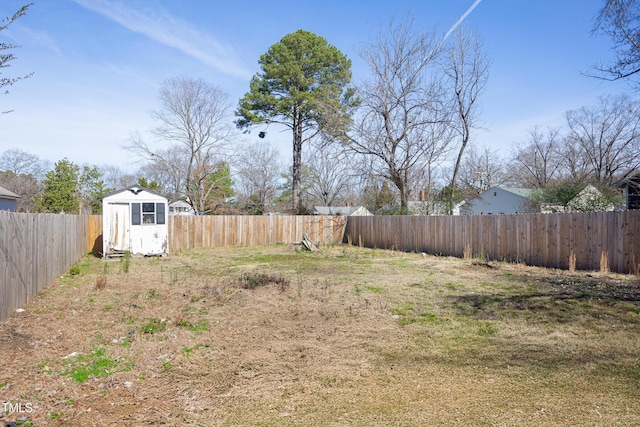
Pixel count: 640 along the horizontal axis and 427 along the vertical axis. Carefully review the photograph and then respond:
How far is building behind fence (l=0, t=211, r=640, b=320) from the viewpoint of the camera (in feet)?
19.6

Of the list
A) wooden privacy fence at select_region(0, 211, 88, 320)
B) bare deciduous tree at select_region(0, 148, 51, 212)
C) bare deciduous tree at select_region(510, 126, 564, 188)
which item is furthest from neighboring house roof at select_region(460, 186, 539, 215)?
bare deciduous tree at select_region(0, 148, 51, 212)

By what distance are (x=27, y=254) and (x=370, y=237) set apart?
14.2m

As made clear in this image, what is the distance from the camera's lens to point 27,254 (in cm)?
610

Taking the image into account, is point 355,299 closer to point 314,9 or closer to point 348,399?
point 348,399

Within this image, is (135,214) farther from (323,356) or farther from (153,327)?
(323,356)

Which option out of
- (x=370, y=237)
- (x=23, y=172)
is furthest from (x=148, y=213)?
(x=23, y=172)

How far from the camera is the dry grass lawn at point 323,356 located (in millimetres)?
2893

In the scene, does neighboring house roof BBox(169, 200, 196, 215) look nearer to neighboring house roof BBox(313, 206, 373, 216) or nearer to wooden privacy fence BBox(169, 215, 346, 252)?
neighboring house roof BBox(313, 206, 373, 216)

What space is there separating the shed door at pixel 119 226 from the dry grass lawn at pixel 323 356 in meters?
5.87

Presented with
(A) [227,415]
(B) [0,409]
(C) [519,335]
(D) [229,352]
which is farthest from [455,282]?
(B) [0,409]

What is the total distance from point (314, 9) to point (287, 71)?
9.31m

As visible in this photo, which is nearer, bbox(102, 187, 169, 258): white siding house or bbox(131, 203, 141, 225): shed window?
bbox(102, 187, 169, 258): white siding house

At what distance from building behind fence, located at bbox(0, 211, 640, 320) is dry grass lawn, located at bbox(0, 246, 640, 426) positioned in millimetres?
753

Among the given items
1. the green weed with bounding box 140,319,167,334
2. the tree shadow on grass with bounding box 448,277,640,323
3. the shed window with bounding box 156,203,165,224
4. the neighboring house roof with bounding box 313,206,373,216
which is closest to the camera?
the green weed with bounding box 140,319,167,334
